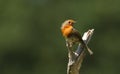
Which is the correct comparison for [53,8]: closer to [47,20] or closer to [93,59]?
[47,20]

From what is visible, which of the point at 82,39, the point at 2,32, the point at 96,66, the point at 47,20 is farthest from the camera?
the point at 47,20

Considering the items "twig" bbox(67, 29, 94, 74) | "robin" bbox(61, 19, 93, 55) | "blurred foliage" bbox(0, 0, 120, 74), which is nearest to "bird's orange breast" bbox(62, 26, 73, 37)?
"robin" bbox(61, 19, 93, 55)

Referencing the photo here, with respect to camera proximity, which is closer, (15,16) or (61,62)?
(61,62)

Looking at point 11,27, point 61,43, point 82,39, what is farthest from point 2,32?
point 82,39

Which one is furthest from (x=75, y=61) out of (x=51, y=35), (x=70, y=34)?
(x=51, y=35)

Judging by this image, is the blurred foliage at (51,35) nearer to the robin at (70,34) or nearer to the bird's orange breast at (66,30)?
the robin at (70,34)

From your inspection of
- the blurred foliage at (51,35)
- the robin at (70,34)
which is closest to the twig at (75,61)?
the robin at (70,34)

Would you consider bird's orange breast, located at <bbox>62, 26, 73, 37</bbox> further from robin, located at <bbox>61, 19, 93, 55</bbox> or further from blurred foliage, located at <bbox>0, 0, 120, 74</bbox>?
blurred foliage, located at <bbox>0, 0, 120, 74</bbox>
